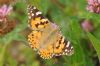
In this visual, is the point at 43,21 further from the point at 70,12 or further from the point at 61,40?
the point at 70,12

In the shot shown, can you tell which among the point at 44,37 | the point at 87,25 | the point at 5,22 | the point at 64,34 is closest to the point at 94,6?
the point at 64,34

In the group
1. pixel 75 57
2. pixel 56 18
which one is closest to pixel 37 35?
pixel 75 57

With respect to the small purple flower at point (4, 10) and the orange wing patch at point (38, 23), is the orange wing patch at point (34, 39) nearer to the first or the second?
the orange wing patch at point (38, 23)

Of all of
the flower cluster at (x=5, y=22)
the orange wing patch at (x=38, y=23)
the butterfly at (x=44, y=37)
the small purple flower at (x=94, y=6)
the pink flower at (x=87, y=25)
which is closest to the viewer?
the butterfly at (x=44, y=37)

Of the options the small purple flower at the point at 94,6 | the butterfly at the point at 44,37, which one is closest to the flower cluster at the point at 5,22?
the butterfly at the point at 44,37

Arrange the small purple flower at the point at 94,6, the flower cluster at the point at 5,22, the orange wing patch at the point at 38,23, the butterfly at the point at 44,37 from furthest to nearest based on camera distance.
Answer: the flower cluster at the point at 5,22 < the small purple flower at the point at 94,6 < the orange wing patch at the point at 38,23 < the butterfly at the point at 44,37

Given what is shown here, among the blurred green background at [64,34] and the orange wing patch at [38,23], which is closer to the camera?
the orange wing patch at [38,23]

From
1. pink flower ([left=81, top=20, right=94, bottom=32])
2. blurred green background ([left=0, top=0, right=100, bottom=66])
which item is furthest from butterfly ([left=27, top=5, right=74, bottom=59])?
pink flower ([left=81, top=20, right=94, bottom=32])
